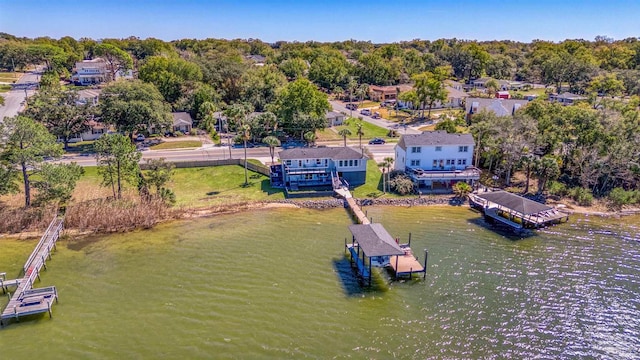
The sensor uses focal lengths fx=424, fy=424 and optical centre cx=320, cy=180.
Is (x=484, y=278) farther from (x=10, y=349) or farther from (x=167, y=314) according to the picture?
(x=10, y=349)

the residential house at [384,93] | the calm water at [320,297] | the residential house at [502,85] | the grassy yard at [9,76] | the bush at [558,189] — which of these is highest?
the grassy yard at [9,76]

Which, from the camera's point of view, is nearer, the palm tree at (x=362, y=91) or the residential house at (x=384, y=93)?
the palm tree at (x=362, y=91)

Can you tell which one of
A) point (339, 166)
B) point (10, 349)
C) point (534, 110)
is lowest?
point (10, 349)

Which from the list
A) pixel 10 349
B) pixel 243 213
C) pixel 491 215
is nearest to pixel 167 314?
pixel 10 349

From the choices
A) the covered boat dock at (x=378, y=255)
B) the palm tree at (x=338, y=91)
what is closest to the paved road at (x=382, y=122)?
the palm tree at (x=338, y=91)

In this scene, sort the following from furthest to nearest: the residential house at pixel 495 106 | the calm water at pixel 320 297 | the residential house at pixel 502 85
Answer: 1. the residential house at pixel 502 85
2. the residential house at pixel 495 106
3. the calm water at pixel 320 297

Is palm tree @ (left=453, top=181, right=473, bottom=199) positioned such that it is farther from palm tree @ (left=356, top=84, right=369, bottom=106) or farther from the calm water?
palm tree @ (left=356, top=84, right=369, bottom=106)

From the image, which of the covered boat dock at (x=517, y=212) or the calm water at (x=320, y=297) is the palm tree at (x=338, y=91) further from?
the calm water at (x=320, y=297)
